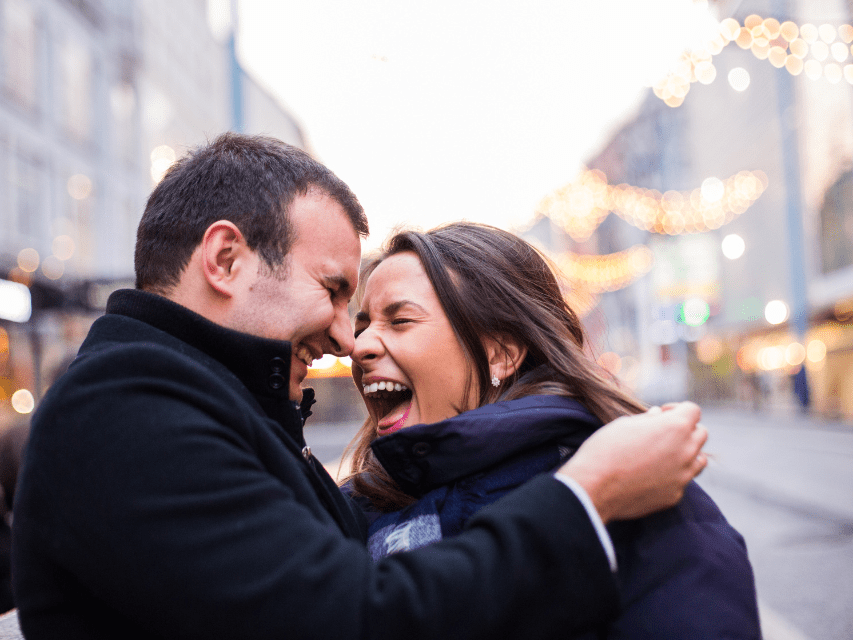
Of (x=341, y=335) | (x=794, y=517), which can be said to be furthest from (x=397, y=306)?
(x=794, y=517)

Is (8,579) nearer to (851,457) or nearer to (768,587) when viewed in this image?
(768,587)

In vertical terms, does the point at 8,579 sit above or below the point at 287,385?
below

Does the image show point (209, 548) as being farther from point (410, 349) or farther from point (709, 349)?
point (709, 349)

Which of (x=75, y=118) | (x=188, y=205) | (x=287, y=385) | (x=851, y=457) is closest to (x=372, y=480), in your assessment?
(x=287, y=385)

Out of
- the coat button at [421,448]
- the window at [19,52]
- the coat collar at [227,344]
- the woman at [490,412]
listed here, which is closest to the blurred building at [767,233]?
the woman at [490,412]

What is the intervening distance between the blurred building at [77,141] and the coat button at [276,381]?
10225 millimetres

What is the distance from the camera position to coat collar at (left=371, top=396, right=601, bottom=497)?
174 cm

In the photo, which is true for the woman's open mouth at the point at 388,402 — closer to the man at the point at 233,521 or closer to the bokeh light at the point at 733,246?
the man at the point at 233,521

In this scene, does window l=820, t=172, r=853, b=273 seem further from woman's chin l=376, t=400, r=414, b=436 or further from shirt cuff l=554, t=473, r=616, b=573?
shirt cuff l=554, t=473, r=616, b=573

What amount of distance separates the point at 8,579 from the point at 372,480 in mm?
2322

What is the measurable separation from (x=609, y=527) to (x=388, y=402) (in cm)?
131

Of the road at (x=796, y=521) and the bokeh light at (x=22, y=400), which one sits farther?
the bokeh light at (x=22, y=400)

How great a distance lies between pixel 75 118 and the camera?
1933 cm

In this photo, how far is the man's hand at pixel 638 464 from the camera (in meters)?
1.33
